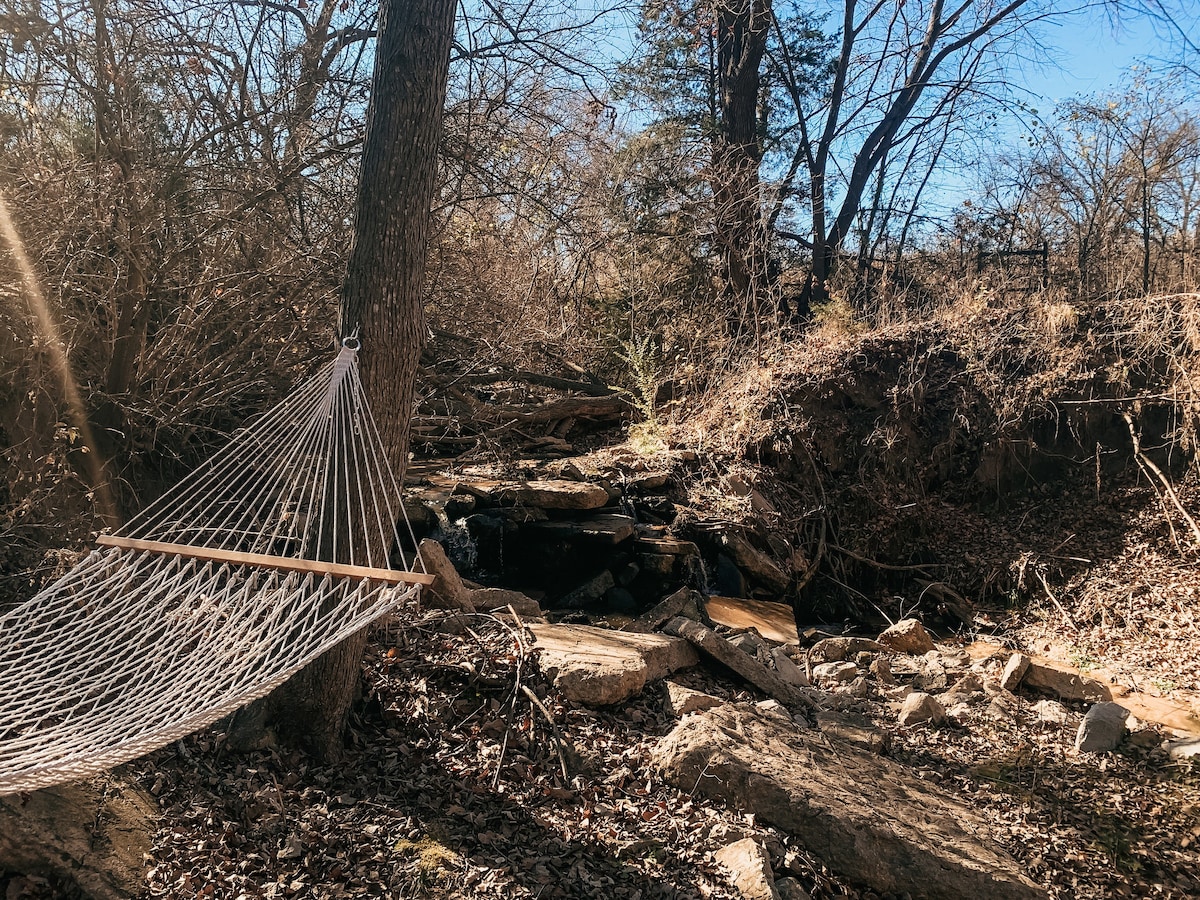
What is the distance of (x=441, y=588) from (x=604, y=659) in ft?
2.77

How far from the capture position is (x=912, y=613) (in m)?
5.87

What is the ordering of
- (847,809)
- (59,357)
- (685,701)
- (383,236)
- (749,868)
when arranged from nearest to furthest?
(749,868) < (847,809) < (383,236) < (685,701) < (59,357)

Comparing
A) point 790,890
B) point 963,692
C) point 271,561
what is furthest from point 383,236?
point 963,692

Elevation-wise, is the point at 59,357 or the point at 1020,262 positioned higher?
the point at 1020,262

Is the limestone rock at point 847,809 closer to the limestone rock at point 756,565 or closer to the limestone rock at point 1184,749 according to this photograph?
the limestone rock at point 1184,749

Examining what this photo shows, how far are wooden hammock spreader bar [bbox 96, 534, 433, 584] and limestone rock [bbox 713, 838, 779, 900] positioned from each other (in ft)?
3.57

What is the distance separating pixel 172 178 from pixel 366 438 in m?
2.25

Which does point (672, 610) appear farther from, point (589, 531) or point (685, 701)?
point (685, 701)

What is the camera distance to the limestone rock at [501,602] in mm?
3732

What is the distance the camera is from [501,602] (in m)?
3.93

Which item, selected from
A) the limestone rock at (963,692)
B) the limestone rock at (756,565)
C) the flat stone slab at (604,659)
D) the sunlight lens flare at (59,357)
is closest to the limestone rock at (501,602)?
the flat stone slab at (604,659)

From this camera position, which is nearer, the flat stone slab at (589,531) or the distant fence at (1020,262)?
the flat stone slab at (589,531)

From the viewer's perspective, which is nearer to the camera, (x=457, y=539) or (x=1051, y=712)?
(x=1051, y=712)

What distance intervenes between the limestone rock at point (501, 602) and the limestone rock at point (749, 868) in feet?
5.05
